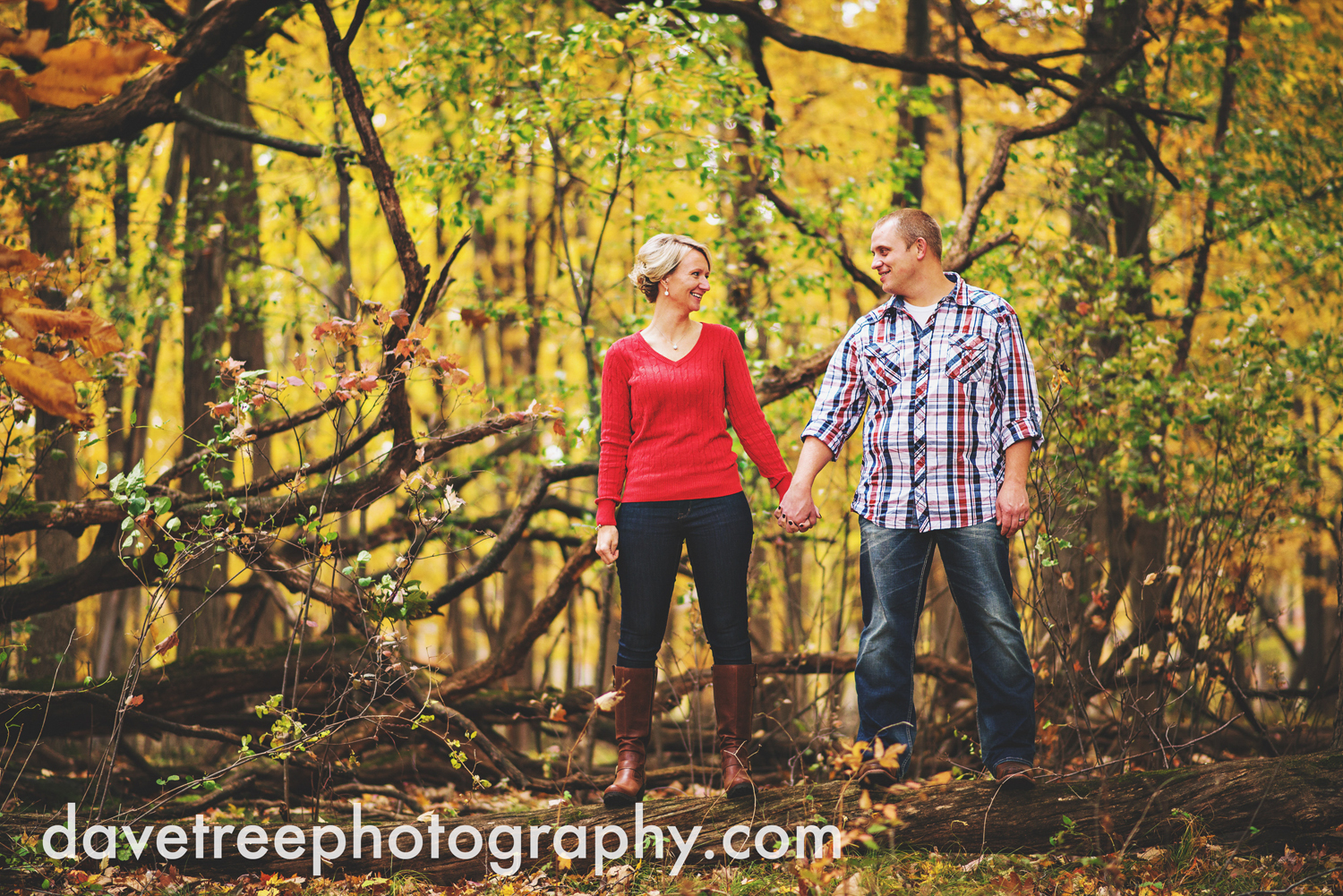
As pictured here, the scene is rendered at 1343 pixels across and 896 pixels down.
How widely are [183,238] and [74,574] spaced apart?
3.13 metres

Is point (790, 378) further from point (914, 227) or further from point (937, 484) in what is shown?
point (937, 484)

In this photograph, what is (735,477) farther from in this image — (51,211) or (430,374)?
(51,211)

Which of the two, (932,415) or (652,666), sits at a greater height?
(932,415)

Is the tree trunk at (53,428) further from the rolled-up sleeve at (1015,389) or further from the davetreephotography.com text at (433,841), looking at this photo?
the rolled-up sleeve at (1015,389)

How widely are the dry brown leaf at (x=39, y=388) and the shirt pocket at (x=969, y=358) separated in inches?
107

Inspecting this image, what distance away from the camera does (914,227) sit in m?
3.53

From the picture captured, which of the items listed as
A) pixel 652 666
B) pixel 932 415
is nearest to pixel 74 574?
pixel 652 666

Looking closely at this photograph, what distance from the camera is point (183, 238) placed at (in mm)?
7258

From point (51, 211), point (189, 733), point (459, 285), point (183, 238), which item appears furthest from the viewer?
point (459, 285)

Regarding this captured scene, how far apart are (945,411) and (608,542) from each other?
136 centimetres

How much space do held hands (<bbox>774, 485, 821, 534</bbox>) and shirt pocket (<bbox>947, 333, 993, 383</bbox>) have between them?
0.69 metres

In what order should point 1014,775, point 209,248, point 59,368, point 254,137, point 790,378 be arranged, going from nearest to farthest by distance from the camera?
point 59,368
point 1014,775
point 790,378
point 254,137
point 209,248

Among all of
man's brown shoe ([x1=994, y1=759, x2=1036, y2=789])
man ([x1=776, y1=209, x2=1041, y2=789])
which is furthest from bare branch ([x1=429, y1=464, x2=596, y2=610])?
man's brown shoe ([x1=994, y1=759, x2=1036, y2=789])

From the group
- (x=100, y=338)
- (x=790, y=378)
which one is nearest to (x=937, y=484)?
(x=790, y=378)
